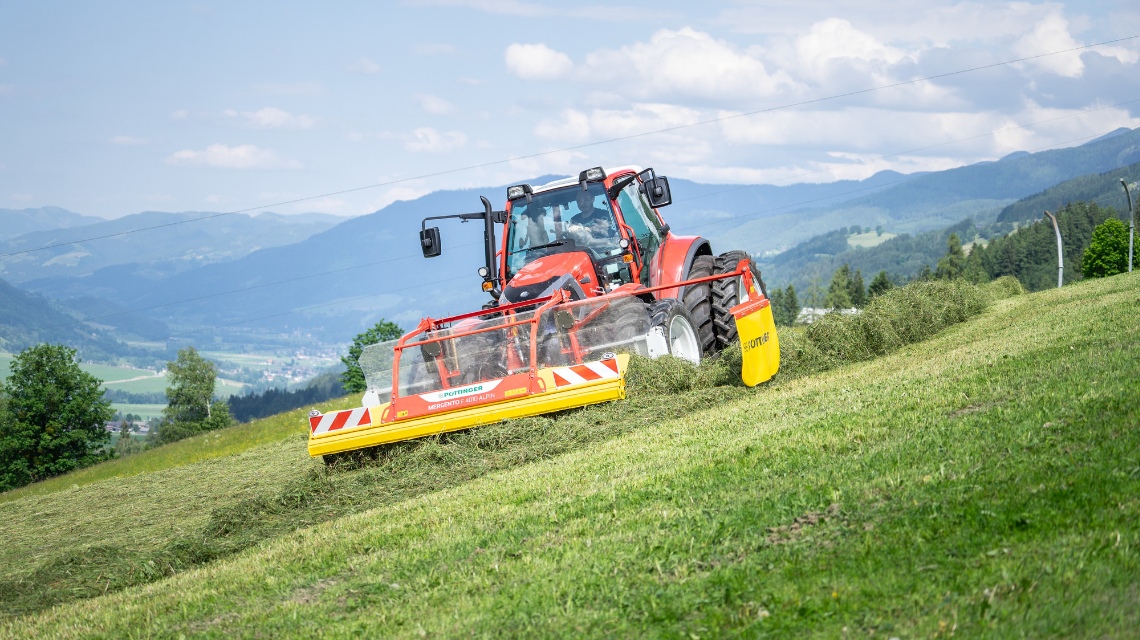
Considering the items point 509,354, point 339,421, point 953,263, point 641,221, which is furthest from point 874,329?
point 953,263

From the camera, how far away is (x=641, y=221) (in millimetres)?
12383

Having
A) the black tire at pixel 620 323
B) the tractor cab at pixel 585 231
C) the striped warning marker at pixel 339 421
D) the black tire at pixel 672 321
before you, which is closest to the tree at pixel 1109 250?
the tractor cab at pixel 585 231

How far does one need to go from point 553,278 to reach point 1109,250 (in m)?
74.6

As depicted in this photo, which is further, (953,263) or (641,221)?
(953,263)

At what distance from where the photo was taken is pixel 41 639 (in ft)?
16.1

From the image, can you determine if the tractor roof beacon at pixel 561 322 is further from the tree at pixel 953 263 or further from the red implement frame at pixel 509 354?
the tree at pixel 953 263

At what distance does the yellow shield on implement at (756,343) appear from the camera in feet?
31.5

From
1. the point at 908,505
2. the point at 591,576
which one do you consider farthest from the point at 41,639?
the point at 908,505

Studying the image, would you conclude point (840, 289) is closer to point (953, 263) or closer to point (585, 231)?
point (953, 263)

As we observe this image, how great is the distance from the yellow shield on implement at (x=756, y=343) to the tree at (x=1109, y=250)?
7171cm

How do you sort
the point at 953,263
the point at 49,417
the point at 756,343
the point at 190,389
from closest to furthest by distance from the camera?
the point at 756,343, the point at 49,417, the point at 190,389, the point at 953,263

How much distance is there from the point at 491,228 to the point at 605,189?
1.62 meters

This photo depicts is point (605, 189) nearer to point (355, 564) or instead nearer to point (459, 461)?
point (459, 461)

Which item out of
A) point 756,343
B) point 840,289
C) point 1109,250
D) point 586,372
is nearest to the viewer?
point 586,372
